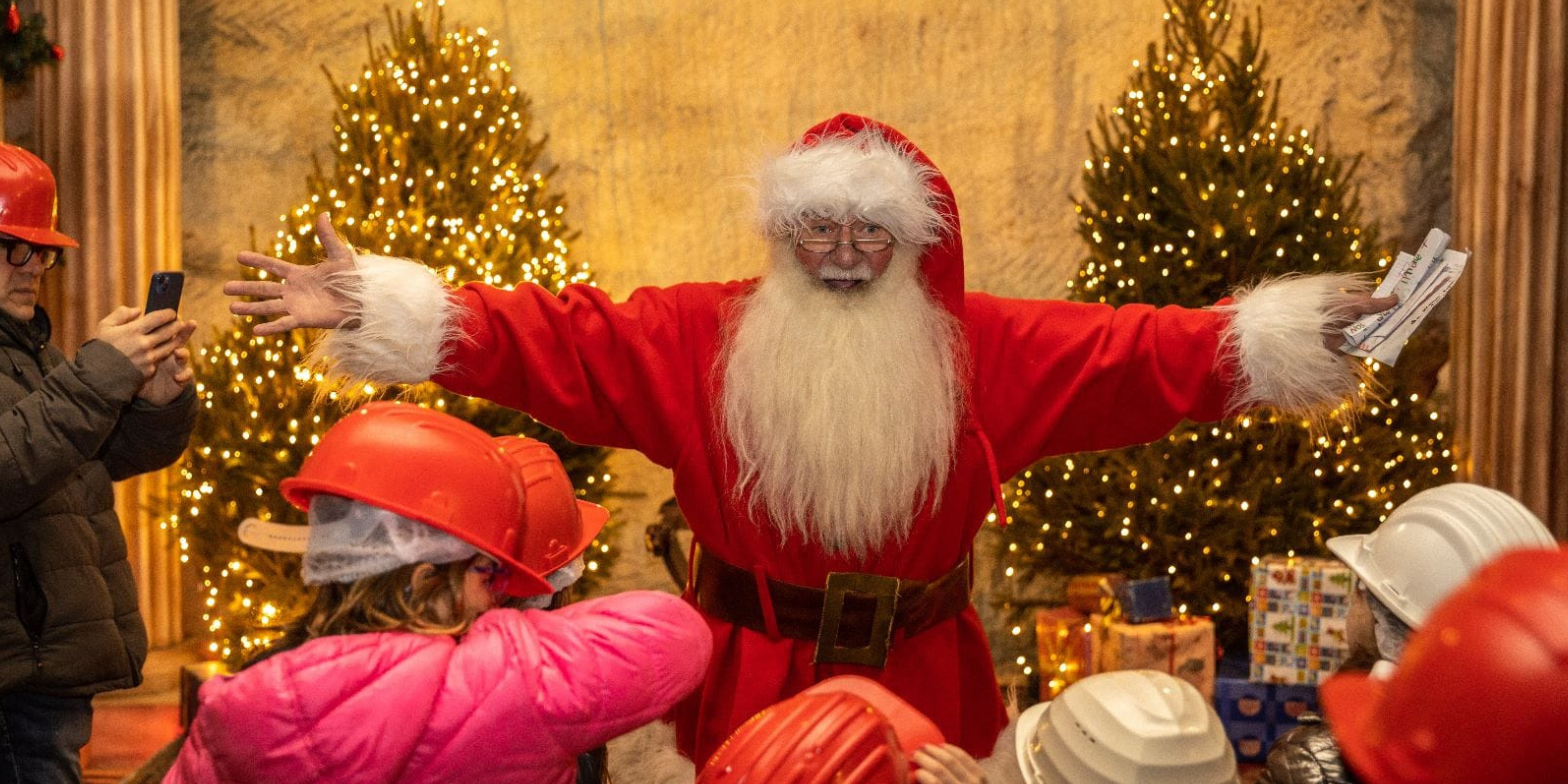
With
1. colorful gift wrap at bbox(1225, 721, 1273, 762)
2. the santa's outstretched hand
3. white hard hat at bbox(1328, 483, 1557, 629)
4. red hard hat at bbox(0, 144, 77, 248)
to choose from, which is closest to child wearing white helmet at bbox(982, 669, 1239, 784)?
white hard hat at bbox(1328, 483, 1557, 629)

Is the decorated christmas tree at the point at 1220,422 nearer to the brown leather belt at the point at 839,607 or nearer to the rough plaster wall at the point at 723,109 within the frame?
the rough plaster wall at the point at 723,109

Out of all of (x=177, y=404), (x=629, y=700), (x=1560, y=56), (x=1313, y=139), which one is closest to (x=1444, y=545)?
(x=629, y=700)

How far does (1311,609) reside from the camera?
4688 mm

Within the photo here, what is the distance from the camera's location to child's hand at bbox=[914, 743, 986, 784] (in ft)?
5.91

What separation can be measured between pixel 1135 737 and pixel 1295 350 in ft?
4.75

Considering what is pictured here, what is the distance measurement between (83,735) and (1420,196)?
526 centimetres

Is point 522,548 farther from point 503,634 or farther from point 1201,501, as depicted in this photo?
point 1201,501

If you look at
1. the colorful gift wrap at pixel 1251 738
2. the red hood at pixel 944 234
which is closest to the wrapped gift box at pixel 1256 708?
the colorful gift wrap at pixel 1251 738

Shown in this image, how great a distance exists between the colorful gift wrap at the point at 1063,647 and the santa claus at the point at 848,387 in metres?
1.97

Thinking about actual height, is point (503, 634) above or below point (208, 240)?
below

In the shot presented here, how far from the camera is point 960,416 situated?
308 cm

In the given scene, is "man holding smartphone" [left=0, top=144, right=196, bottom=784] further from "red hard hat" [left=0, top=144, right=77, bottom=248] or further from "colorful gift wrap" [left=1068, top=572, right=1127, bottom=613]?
"colorful gift wrap" [left=1068, top=572, right=1127, bottom=613]

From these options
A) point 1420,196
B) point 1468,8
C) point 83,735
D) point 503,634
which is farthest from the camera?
point 1420,196

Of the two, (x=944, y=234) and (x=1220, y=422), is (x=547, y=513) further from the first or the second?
(x=1220, y=422)
